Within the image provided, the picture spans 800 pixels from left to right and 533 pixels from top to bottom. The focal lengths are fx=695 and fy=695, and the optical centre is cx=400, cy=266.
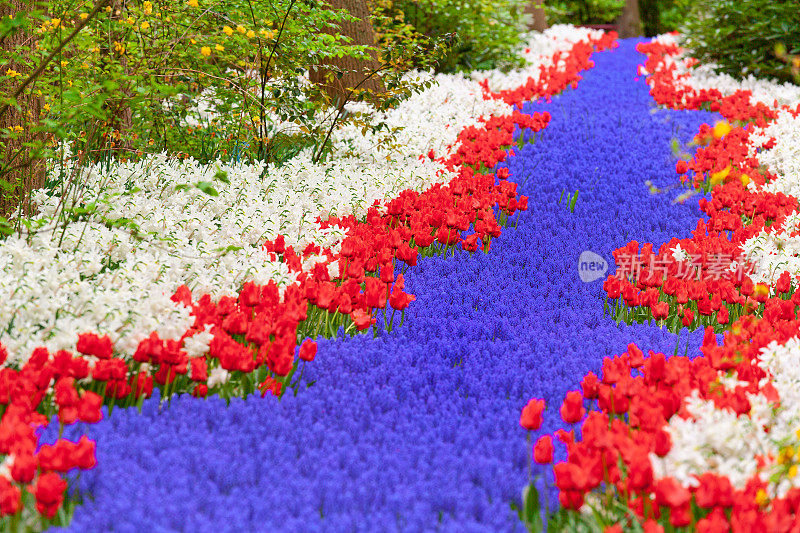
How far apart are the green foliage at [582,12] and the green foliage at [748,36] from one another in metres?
14.4

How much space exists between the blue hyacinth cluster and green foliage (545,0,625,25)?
2466 centimetres

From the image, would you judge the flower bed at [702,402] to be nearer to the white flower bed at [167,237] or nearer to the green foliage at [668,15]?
the white flower bed at [167,237]

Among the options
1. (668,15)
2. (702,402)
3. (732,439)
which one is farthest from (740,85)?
(668,15)

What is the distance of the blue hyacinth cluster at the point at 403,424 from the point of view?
240 centimetres

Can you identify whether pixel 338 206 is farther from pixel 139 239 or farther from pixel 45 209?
pixel 45 209

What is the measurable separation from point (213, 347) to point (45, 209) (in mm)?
2744

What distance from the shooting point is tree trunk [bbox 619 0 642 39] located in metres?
25.6

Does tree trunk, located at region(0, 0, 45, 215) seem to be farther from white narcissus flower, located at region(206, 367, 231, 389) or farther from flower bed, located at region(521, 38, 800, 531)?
flower bed, located at region(521, 38, 800, 531)

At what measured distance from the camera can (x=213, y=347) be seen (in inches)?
121

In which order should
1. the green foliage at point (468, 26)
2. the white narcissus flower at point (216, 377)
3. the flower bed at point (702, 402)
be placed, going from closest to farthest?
1. the flower bed at point (702, 402)
2. the white narcissus flower at point (216, 377)
3. the green foliage at point (468, 26)

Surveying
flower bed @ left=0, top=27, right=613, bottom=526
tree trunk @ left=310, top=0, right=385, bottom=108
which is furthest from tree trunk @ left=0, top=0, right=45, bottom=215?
tree trunk @ left=310, top=0, right=385, bottom=108

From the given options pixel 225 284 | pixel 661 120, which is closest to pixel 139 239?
pixel 225 284

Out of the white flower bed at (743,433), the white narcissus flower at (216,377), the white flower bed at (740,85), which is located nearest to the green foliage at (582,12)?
the white flower bed at (740,85)

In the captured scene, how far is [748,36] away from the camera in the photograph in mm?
12312
